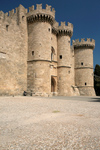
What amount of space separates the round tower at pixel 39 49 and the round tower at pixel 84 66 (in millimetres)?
10610

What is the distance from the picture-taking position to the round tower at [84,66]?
26.8 m

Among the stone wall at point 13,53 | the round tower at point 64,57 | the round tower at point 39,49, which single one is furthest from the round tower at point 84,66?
the stone wall at point 13,53

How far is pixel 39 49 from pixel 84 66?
476 inches

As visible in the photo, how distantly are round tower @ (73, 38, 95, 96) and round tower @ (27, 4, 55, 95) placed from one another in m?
10.6

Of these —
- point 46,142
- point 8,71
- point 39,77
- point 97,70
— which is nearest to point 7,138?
point 46,142

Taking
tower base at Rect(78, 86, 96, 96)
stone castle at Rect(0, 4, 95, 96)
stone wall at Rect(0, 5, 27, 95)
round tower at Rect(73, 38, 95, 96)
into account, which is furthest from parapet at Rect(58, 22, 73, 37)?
tower base at Rect(78, 86, 96, 96)

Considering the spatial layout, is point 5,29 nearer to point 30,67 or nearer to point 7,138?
point 30,67

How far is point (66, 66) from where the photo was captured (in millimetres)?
22625

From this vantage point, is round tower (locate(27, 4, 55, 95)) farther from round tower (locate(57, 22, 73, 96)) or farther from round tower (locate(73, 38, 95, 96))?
round tower (locate(73, 38, 95, 96))

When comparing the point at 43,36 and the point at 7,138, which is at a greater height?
the point at 43,36

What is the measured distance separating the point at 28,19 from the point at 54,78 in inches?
356

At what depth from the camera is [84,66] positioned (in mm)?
27000

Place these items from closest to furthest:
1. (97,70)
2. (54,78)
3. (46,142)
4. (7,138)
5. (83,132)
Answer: (46,142), (7,138), (83,132), (54,78), (97,70)

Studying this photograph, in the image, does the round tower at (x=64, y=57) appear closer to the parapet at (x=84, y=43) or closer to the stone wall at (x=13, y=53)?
the parapet at (x=84, y=43)
